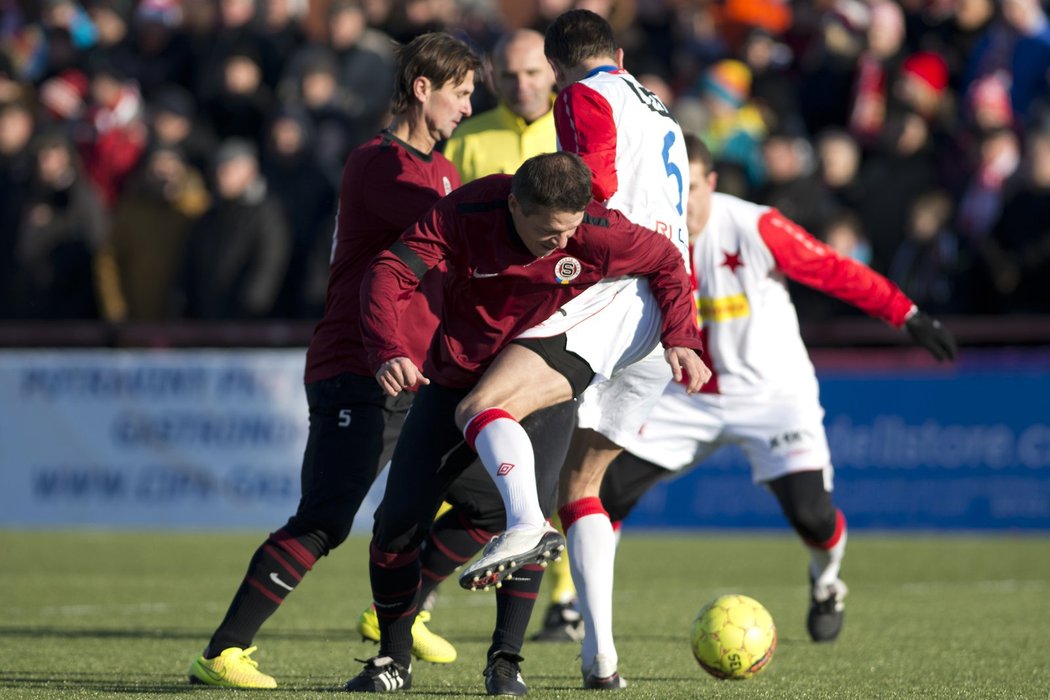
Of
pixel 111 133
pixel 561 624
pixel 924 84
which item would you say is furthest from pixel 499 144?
pixel 111 133

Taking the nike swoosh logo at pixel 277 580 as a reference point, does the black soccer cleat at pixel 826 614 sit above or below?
below

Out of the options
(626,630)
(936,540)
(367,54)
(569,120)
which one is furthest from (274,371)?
(569,120)

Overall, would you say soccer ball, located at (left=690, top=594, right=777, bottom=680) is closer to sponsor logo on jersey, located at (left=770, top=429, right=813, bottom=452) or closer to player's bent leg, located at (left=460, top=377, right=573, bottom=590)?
player's bent leg, located at (left=460, top=377, right=573, bottom=590)

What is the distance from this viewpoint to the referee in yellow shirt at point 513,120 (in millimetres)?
8500

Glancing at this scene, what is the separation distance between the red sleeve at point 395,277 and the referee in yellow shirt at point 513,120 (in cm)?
238

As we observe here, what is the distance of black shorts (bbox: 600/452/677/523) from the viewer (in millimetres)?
8617

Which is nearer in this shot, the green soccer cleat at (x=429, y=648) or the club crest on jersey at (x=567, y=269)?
the club crest on jersey at (x=567, y=269)

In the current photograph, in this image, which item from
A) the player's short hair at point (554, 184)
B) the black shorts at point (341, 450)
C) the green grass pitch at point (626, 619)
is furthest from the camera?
the green grass pitch at point (626, 619)

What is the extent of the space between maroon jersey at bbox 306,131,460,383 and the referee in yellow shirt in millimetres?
1602

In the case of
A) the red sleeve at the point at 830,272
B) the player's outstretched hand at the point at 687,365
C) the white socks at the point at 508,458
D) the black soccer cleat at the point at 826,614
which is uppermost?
the player's outstretched hand at the point at 687,365

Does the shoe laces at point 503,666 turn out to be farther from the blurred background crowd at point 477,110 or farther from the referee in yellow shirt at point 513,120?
the blurred background crowd at point 477,110

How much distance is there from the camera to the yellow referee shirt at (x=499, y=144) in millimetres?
8578

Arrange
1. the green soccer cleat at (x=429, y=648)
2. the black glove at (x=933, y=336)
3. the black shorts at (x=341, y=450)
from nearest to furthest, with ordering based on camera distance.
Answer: the black shorts at (x=341, y=450), the green soccer cleat at (x=429, y=648), the black glove at (x=933, y=336)

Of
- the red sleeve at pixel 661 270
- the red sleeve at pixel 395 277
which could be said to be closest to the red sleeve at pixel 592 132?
the red sleeve at pixel 661 270
